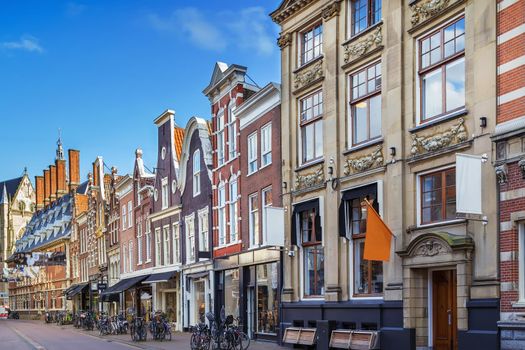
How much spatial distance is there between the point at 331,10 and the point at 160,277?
23052 mm

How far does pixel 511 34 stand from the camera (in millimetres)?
14820

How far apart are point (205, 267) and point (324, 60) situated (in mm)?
15084

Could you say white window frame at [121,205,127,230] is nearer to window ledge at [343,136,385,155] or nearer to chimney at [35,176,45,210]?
window ledge at [343,136,385,155]

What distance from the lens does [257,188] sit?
91.0 ft

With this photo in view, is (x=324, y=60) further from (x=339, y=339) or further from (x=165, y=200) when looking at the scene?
(x=165, y=200)

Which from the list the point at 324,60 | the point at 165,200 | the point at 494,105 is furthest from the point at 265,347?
the point at 165,200

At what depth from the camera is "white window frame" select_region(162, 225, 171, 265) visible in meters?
40.8

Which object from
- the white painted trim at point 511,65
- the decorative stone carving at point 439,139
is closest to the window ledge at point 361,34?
the decorative stone carving at point 439,139

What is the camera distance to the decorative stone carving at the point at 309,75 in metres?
22.5

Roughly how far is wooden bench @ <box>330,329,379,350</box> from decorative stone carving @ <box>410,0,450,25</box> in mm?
8474

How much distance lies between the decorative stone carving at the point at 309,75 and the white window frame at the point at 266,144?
3.38 m

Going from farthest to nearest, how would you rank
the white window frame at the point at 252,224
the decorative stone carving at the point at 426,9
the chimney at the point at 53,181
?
the chimney at the point at 53,181, the white window frame at the point at 252,224, the decorative stone carving at the point at 426,9

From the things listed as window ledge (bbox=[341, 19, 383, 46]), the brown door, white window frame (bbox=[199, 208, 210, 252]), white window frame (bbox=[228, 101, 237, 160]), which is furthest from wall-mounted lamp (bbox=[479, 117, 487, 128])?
white window frame (bbox=[199, 208, 210, 252])

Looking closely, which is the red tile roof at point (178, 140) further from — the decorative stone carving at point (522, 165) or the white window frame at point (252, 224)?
the decorative stone carving at point (522, 165)
